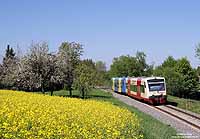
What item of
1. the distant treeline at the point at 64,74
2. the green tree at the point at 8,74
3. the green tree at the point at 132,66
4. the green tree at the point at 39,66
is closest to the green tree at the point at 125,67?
the green tree at the point at 132,66

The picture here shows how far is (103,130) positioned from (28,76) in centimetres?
3539

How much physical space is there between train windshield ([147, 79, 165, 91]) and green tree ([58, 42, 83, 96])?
10592 mm

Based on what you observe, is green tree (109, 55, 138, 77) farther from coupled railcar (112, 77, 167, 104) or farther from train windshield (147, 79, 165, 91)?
train windshield (147, 79, 165, 91)

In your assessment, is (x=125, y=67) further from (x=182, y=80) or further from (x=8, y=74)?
(x=8, y=74)

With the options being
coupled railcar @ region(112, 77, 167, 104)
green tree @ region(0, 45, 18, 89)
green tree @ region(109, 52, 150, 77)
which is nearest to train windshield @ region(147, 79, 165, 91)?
coupled railcar @ region(112, 77, 167, 104)

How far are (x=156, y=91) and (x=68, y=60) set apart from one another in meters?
16.3

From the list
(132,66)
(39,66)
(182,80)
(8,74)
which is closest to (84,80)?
(39,66)

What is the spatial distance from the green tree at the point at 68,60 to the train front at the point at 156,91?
418 inches

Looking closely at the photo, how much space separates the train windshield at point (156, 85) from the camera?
39125 millimetres

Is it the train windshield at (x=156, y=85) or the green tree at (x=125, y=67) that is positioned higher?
the green tree at (x=125, y=67)

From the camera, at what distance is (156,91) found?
38.9 meters

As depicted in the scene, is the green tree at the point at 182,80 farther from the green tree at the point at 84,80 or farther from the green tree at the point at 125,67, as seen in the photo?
the green tree at the point at 125,67

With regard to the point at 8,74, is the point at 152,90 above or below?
below

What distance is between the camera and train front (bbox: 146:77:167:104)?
127 feet
